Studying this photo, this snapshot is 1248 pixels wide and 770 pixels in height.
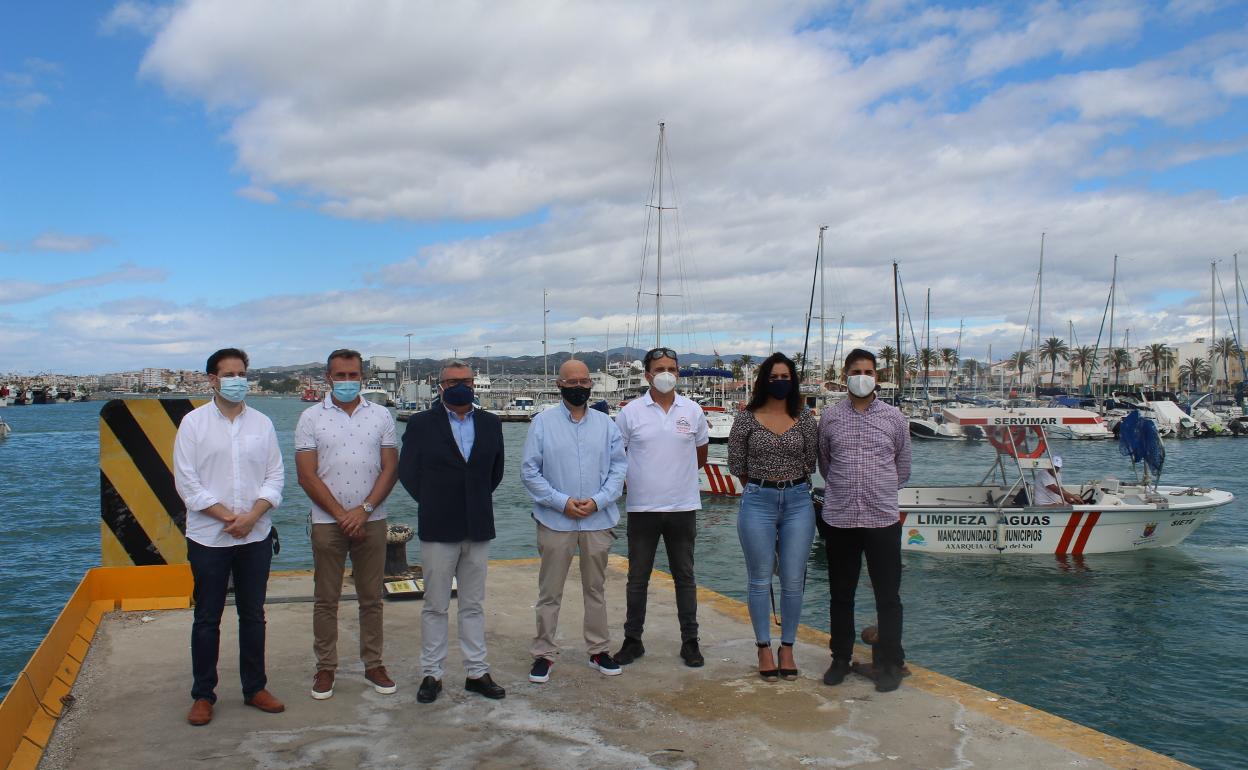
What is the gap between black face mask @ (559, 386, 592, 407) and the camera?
5336 millimetres

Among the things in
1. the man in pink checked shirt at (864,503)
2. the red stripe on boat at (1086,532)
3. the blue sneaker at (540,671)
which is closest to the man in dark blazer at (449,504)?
the blue sneaker at (540,671)

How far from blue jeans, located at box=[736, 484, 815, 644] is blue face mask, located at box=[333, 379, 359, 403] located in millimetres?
2444

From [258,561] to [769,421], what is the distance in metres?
3.11

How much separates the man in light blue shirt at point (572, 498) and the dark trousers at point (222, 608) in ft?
5.12

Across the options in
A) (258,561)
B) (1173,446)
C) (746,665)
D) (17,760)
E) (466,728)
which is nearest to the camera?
(17,760)

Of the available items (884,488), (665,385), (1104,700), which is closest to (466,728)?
(665,385)

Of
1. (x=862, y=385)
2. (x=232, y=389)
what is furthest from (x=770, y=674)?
(x=232, y=389)

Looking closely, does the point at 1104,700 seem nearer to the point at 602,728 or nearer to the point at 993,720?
the point at 993,720

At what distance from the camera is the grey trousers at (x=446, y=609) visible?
496cm

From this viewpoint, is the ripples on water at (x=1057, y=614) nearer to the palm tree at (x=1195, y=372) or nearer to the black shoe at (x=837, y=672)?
the black shoe at (x=837, y=672)

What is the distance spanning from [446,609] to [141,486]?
10.6 feet

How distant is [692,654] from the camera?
5.55m

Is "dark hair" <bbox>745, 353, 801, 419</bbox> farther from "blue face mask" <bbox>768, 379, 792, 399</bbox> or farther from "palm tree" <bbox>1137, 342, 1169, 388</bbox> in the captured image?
"palm tree" <bbox>1137, 342, 1169, 388</bbox>

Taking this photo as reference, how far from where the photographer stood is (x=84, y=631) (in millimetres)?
5871
